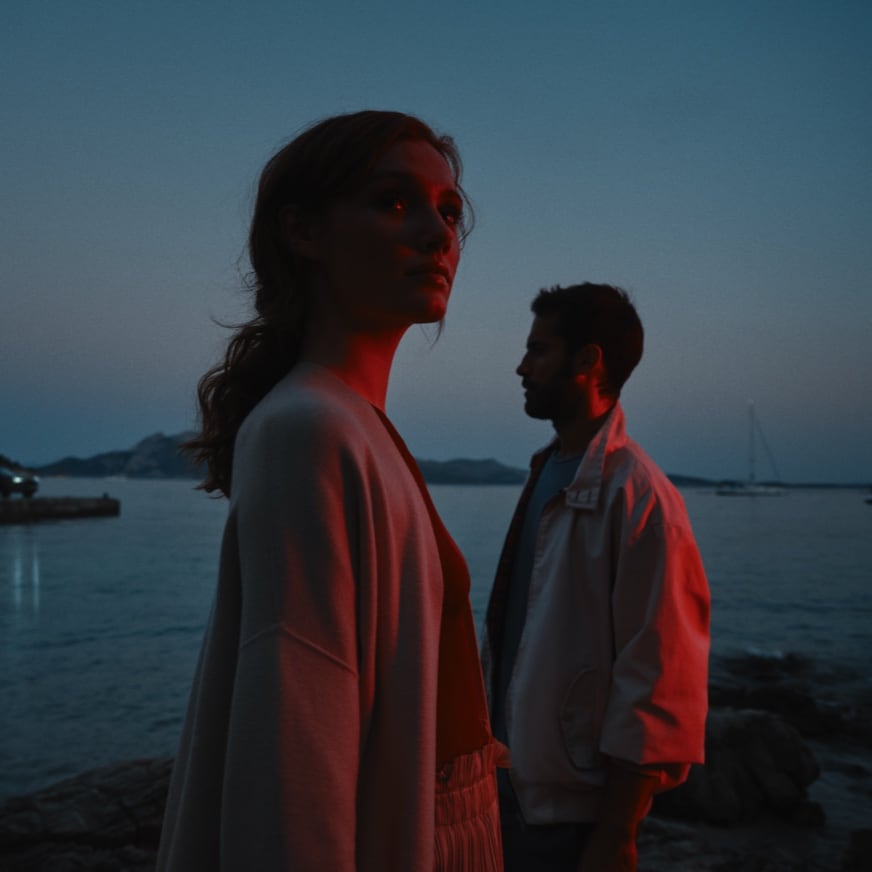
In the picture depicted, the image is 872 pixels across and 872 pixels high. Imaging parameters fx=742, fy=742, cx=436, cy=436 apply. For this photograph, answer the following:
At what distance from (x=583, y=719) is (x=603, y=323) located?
1433mm

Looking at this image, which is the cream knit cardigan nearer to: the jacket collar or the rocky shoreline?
the jacket collar

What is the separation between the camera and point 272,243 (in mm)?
1459

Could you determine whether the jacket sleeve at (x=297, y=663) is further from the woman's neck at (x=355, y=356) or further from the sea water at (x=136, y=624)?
the sea water at (x=136, y=624)

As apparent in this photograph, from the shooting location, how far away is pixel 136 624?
2352cm

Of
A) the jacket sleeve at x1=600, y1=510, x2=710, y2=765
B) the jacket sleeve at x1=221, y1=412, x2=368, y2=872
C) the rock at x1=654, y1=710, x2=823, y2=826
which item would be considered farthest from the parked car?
the jacket sleeve at x1=221, y1=412, x2=368, y2=872

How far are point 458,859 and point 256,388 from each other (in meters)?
0.94


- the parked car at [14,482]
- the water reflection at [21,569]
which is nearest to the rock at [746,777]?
the water reflection at [21,569]

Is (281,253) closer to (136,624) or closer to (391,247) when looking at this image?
(391,247)

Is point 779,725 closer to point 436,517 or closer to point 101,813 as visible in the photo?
point 101,813

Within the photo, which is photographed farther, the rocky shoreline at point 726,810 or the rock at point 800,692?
the rock at point 800,692

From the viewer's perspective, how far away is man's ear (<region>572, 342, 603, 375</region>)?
2.84 m

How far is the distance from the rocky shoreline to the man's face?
12.1ft

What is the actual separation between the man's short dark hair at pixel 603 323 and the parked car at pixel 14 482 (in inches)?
2691

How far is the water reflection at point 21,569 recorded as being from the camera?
88.8 ft
